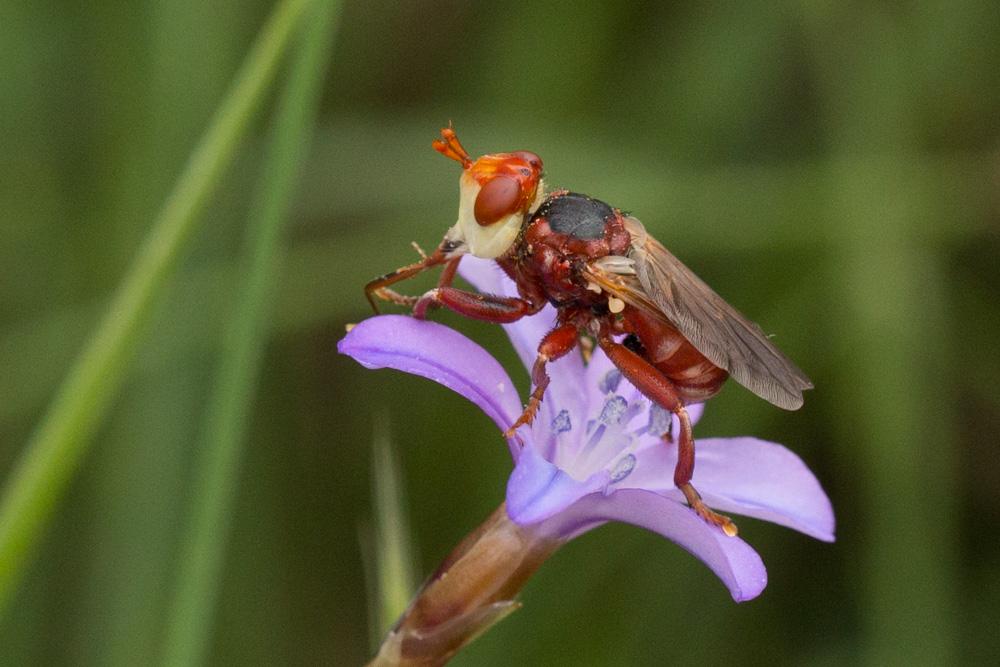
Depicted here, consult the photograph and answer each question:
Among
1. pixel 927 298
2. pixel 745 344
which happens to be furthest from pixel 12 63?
pixel 927 298

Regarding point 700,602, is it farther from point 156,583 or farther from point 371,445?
point 156,583

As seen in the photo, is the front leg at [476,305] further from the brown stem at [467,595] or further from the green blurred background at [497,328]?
the green blurred background at [497,328]

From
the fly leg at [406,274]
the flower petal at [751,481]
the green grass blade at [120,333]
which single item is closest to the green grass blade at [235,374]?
the green grass blade at [120,333]

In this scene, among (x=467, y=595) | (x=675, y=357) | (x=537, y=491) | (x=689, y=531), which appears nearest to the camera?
(x=537, y=491)

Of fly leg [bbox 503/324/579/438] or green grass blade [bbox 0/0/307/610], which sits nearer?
green grass blade [bbox 0/0/307/610]

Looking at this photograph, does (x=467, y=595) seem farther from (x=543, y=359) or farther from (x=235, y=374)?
(x=235, y=374)

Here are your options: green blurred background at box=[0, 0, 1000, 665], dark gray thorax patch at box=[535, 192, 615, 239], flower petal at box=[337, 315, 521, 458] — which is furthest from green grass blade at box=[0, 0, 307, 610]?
green blurred background at box=[0, 0, 1000, 665]

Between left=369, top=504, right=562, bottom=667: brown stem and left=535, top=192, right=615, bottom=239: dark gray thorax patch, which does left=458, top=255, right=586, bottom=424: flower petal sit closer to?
left=535, top=192, right=615, bottom=239: dark gray thorax patch

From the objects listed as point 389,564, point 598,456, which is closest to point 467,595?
point 389,564
